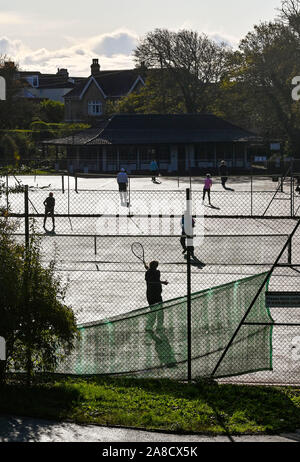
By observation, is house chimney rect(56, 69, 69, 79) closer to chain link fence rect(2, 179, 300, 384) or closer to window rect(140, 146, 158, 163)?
window rect(140, 146, 158, 163)

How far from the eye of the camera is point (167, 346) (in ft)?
32.8

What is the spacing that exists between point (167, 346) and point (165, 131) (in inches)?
2062

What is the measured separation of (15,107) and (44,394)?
6628 centimetres

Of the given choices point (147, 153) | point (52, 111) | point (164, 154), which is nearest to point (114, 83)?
point (52, 111)

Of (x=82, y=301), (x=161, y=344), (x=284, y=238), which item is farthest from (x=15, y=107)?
(x=161, y=344)

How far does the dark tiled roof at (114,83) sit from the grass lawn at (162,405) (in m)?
78.7

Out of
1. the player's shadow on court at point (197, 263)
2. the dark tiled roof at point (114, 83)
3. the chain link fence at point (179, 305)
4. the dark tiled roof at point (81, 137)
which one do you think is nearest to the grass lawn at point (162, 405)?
the chain link fence at point (179, 305)

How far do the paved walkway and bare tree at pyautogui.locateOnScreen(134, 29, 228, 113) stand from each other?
65542 mm

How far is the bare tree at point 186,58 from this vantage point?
7106cm

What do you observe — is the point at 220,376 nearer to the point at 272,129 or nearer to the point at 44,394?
the point at 44,394

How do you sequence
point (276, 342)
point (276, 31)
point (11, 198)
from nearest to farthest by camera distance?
1. point (276, 342)
2. point (11, 198)
3. point (276, 31)

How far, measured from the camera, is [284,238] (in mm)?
21688

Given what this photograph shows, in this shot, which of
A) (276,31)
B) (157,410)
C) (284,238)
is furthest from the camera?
(276,31)

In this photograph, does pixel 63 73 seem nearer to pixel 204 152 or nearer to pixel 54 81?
pixel 54 81
